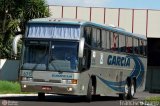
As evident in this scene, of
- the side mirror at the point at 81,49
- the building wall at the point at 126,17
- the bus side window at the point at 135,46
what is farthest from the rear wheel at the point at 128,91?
the building wall at the point at 126,17

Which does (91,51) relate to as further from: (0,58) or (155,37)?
(155,37)

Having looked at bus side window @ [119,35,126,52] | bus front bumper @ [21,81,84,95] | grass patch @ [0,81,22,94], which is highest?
bus side window @ [119,35,126,52]

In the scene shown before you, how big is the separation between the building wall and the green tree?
9492mm

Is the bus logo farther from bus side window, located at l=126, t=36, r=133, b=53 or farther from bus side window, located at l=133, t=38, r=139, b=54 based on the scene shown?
bus side window, located at l=133, t=38, r=139, b=54

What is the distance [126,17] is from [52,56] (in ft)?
93.7

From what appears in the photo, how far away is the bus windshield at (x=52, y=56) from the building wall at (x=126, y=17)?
2751cm

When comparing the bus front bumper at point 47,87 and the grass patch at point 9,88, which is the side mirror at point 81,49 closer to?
the bus front bumper at point 47,87

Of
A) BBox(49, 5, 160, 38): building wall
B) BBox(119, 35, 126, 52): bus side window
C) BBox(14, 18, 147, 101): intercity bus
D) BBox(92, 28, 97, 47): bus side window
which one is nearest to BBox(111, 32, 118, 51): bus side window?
BBox(119, 35, 126, 52): bus side window

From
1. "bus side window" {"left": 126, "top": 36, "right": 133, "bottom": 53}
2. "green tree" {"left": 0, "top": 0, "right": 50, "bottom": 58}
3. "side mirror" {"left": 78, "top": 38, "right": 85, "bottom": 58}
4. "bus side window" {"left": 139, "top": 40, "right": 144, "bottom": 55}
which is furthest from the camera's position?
"green tree" {"left": 0, "top": 0, "right": 50, "bottom": 58}

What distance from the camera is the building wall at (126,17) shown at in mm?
52062

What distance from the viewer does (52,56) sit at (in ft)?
79.8

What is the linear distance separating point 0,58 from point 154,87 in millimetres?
18754

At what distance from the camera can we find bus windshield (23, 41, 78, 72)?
24219mm

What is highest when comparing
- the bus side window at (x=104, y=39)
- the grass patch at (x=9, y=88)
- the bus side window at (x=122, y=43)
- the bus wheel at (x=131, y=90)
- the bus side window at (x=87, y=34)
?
the bus side window at (x=87, y=34)
